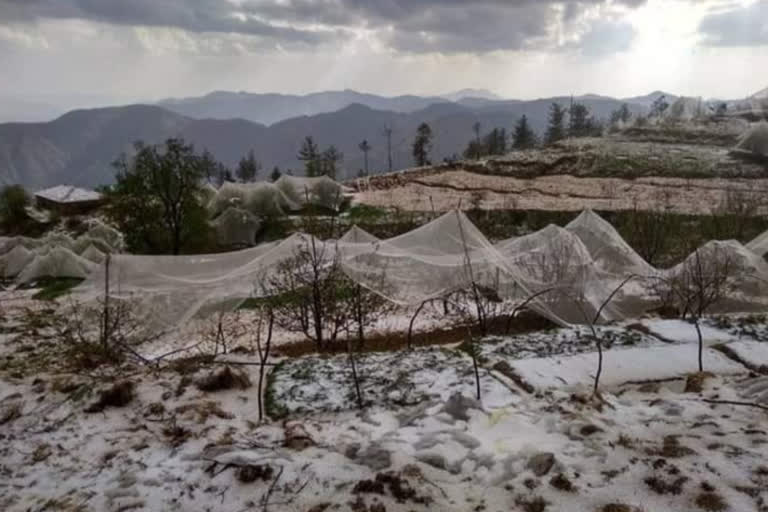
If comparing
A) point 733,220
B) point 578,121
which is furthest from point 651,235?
point 578,121

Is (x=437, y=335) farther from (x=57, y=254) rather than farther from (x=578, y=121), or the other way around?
(x=578, y=121)

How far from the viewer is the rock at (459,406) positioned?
10.8 ft

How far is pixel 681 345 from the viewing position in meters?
4.22

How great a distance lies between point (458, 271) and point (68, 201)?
98.0 ft

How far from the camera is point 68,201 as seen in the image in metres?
31.0

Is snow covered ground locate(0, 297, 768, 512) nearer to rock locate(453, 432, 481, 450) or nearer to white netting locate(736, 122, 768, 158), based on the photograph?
rock locate(453, 432, 481, 450)

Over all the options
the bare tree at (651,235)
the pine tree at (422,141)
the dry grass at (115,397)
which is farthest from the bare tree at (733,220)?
the pine tree at (422,141)

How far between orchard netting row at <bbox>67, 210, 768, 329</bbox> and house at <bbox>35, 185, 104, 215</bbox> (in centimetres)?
2515

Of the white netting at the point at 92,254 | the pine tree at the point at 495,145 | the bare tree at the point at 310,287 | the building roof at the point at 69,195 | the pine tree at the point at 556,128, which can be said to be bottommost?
the white netting at the point at 92,254

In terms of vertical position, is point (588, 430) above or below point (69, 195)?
below

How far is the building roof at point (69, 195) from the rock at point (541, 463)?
3356 centimetres

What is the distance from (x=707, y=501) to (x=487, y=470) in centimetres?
100

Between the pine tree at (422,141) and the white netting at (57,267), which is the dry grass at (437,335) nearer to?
the white netting at (57,267)

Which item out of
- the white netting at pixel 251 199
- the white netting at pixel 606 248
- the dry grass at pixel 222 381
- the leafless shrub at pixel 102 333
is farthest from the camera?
the white netting at pixel 251 199
